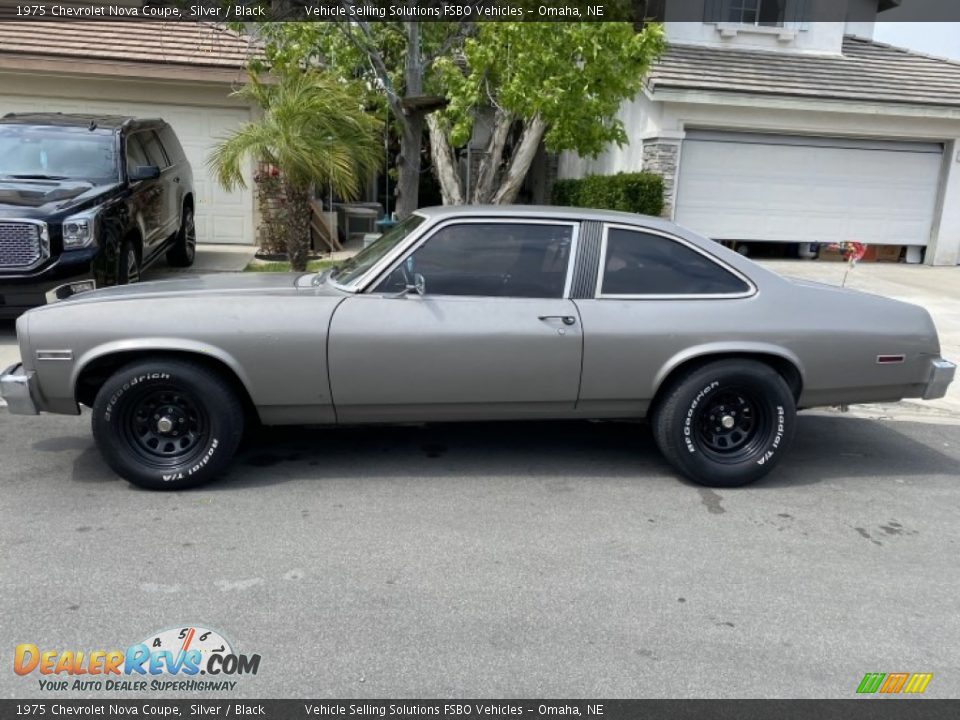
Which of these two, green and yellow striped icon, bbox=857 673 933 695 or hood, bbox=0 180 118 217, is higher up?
hood, bbox=0 180 118 217

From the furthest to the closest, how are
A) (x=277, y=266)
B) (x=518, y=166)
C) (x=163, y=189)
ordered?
(x=518, y=166), (x=277, y=266), (x=163, y=189)

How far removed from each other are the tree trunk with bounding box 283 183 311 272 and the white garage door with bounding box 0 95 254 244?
279 cm

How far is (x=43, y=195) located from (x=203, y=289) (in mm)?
4108

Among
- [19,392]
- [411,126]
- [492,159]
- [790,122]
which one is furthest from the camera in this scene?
[790,122]

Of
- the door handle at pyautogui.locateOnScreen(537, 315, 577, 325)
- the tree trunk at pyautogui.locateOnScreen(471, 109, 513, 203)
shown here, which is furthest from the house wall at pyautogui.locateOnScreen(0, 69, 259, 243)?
the door handle at pyautogui.locateOnScreen(537, 315, 577, 325)

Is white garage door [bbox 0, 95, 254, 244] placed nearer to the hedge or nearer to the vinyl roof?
the hedge

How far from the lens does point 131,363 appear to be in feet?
14.1

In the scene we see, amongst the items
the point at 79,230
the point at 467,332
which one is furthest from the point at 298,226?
the point at 467,332

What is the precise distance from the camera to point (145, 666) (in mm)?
2930

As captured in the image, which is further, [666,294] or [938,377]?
[938,377]

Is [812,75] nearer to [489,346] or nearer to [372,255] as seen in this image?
[372,255]

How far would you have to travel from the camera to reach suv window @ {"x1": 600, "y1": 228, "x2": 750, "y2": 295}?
4711 mm

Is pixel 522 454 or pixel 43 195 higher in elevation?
pixel 43 195

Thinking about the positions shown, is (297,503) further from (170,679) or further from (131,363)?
(170,679)
